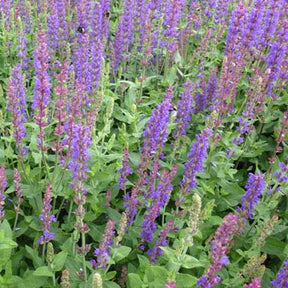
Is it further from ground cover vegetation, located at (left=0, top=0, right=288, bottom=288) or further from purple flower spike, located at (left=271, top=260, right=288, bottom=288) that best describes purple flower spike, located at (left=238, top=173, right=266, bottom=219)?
purple flower spike, located at (left=271, top=260, right=288, bottom=288)

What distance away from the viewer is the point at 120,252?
369 centimetres

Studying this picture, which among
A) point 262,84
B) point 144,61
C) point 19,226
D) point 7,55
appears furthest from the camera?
point 7,55

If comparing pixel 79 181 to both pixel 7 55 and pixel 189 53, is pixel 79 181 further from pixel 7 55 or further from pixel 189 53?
pixel 189 53

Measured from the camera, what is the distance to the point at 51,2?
643 cm

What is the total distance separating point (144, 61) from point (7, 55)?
2118 millimetres

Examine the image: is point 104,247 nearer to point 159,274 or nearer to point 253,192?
point 159,274

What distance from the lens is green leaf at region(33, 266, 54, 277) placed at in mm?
3492

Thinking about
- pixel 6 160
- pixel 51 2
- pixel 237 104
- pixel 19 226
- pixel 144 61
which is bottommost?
pixel 19 226

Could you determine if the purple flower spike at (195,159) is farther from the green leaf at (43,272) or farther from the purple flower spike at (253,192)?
the green leaf at (43,272)

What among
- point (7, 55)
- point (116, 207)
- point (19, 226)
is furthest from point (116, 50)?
point (19, 226)

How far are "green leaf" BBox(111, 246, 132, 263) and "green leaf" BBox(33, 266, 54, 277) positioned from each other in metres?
0.56

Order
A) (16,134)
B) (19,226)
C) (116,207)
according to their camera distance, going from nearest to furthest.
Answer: (16,134)
(19,226)
(116,207)

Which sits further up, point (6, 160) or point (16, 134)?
point (16, 134)

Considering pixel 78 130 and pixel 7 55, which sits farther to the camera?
pixel 7 55
